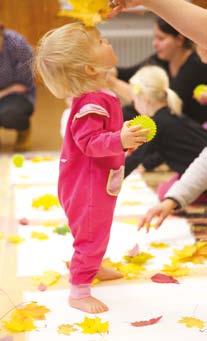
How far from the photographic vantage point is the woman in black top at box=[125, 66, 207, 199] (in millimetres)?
2064

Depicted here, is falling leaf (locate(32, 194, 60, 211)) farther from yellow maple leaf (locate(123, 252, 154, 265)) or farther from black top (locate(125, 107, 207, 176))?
yellow maple leaf (locate(123, 252, 154, 265))

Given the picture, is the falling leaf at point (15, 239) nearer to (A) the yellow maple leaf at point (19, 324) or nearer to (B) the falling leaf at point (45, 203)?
(B) the falling leaf at point (45, 203)

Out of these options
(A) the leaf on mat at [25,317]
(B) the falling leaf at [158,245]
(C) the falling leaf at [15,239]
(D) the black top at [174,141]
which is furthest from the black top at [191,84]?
(A) the leaf on mat at [25,317]

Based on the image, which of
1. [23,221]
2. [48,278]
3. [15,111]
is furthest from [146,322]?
[15,111]

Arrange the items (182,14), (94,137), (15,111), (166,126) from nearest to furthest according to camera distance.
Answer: (182,14)
(94,137)
(166,126)
(15,111)

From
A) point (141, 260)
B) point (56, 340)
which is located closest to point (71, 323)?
point (56, 340)

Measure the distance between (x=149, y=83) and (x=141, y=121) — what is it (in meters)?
0.94

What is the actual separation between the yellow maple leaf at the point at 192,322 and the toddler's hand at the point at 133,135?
1.32 ft

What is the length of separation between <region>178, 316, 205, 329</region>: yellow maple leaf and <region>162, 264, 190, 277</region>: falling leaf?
23 cm

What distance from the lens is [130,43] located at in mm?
4633

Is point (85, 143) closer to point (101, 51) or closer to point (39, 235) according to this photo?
point (101, 51)

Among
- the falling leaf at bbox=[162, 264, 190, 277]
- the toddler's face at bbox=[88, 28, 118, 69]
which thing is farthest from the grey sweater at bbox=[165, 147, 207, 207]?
the toddler's face at bbox=[88, 28, 118, 69]

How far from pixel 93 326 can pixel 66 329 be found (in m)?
0.06

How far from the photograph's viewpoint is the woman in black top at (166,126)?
81.3 inches
